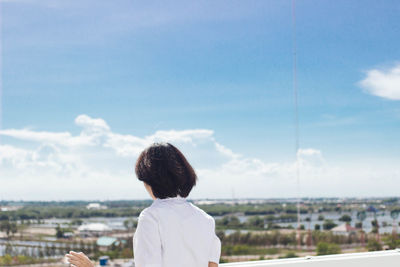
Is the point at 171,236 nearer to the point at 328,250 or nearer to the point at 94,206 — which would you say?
the point at 94,206

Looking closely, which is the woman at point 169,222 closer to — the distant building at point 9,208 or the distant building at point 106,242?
the distant building at point 9,208

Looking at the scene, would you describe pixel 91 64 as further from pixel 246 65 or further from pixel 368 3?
A: pixel 368 3

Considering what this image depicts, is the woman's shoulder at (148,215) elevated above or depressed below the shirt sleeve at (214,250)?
above

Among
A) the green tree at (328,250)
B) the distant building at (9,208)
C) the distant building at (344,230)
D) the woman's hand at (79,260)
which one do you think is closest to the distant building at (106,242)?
the distant building at (9,208)

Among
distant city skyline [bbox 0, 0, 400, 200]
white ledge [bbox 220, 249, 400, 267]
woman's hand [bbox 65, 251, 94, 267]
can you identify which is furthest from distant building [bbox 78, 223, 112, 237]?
woman's hand [bbox 65, 251, 94, 267]

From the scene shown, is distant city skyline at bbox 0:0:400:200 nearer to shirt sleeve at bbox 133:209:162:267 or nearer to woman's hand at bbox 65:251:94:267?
shirt sleeve at bbox 133:209:162:267

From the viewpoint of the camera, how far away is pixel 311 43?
556cm

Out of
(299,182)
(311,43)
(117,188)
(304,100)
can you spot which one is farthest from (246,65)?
(299,182)

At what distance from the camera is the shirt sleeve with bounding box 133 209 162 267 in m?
1.13

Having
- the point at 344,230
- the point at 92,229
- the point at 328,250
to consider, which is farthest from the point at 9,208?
the point at 344,230

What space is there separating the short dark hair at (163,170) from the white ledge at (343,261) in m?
1.55

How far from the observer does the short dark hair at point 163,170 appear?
1216mm

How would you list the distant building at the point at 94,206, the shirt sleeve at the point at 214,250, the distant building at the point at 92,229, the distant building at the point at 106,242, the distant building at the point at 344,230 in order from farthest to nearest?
1. the distant building at the point at 344,230
2. the distant building at the point at 106,242
3. the distant building at the point at 92,229
4. the distant building at the point at 94,206
5. the shirt sleeve at the point at 214,250

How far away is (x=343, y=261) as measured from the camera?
2861 mm
